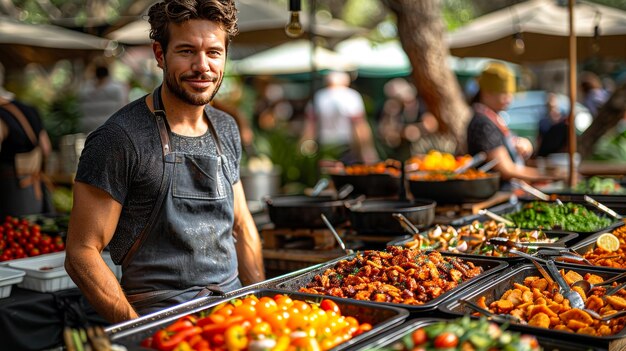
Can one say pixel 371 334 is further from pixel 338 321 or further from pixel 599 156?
pixel 599 156

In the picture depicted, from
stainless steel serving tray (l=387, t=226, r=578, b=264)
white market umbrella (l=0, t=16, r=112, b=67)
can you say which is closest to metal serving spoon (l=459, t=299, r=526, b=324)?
stainless steel serving tray (l=387, t=226, r=578, b=264)

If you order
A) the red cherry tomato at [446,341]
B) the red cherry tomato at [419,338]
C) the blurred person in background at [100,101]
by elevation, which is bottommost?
the red cherry tomato at [419,338]

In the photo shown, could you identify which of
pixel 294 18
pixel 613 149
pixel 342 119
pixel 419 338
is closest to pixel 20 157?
pixel 294 18

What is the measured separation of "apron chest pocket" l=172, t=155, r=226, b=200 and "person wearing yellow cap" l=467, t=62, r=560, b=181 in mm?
3412

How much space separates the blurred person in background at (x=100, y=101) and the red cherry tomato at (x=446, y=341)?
7956 mm

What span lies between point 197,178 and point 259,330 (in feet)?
3.72

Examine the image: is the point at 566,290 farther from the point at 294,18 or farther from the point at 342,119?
the point at 342,119

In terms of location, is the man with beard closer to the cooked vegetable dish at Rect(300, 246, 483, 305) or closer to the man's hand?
the cooked vegetable dish at Rect(300, 246, 483, 305)

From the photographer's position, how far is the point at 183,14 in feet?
8.52

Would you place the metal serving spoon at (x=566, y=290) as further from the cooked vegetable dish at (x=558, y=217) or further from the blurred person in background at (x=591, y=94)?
the blurred person in background at (x=591, y=94)

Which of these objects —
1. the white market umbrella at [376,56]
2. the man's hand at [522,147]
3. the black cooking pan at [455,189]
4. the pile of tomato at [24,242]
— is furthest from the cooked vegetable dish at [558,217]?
the white market umbrella at [376,56]

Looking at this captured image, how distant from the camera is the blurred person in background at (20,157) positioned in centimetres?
616

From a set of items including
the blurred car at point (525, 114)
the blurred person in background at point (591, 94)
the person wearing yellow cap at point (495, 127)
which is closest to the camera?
the person wearing yellow cap at point (495, 127)

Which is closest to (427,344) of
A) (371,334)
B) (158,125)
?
(371,334)
